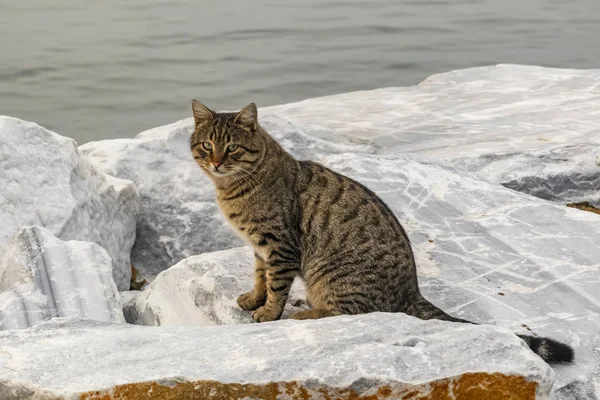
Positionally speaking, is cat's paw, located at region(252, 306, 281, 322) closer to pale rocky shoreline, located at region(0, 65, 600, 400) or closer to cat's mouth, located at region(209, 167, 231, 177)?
pale rocky shoreline, located at region(0, 65, 600, 400)

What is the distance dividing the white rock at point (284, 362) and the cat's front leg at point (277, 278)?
2.68 ft

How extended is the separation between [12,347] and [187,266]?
1695mm

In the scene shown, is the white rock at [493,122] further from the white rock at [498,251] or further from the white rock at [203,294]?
the white rock at [203,294]

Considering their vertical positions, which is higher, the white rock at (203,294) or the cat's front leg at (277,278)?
the cat's front leg at (277,278)

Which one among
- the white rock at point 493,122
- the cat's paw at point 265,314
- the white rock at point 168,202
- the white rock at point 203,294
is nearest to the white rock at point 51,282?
the white rock at point 203,294

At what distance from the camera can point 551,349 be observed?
421cm

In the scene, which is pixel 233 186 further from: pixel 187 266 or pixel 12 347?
pixel 12 347

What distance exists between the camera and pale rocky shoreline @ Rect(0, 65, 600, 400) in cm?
337

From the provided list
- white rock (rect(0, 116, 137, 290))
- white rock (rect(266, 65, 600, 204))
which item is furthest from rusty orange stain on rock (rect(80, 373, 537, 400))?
white rock (rect(266, 65, 600, 204))

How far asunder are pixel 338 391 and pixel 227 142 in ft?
6.43

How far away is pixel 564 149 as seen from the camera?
7.09 metres

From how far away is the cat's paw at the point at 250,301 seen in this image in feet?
16.3

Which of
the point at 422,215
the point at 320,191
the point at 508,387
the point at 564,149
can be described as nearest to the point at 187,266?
the point at 320,191

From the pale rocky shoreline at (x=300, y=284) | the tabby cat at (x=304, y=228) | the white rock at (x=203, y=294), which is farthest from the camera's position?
the white rock at (x=203, y=294)
